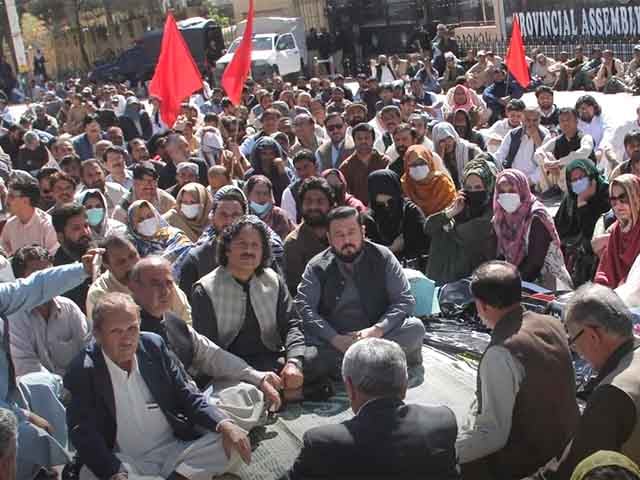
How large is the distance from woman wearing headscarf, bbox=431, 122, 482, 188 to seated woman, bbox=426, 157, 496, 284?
6.51ft

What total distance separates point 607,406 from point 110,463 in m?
1.90

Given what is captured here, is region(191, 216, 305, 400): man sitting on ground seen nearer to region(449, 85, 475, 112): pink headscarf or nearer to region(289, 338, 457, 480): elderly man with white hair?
region(289, 338, 457, 480): elderly man with white hair

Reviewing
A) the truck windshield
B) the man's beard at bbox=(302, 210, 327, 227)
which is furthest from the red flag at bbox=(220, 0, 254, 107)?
the truck windshield

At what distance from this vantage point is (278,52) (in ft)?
88.1

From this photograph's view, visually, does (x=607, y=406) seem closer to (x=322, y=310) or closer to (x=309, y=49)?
(x=322, y=310)

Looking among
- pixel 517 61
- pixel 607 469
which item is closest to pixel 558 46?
pixel 517 61

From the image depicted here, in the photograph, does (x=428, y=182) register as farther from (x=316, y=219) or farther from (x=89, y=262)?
(x=89, y=262)

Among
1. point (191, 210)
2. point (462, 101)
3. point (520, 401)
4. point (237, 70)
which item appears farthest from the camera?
point (462, 101)

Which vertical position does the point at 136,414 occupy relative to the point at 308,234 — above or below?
below

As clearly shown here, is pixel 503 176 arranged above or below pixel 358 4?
below

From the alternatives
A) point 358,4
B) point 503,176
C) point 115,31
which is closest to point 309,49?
point 358,4

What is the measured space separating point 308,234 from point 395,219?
1453mm

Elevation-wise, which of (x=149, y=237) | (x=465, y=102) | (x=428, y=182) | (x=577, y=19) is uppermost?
(x=577, y=19)

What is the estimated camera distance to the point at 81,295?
220 inches
